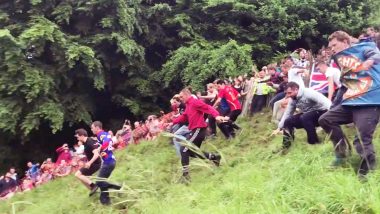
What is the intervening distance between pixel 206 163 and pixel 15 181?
794 cm

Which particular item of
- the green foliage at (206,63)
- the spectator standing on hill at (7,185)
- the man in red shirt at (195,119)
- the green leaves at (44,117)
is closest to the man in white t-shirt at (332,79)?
the man in red shirt at (195,119)

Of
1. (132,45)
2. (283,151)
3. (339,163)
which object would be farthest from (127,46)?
(339,163)

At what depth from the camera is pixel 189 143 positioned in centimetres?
716

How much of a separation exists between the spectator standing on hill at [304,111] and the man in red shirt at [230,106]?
2931 millimetres

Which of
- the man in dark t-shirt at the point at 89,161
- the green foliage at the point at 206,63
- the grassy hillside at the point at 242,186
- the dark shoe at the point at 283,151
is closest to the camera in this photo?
the grassy hillside at the point at 242,186

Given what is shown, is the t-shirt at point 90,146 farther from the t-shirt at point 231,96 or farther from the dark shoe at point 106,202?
the t-shirt at point 231,96

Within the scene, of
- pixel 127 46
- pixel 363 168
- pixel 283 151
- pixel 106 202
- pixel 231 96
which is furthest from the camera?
pixel 127 46

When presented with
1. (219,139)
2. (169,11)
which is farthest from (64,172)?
(169,11)

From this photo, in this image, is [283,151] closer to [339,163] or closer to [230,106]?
[339,163]

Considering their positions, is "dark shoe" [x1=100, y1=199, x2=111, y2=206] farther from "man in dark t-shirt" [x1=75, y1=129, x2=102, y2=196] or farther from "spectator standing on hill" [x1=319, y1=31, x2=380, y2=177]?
"spectator standing on hill" [x1=319, y1=31, x2=380, y2=177]

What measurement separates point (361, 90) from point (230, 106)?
5542 millimetres

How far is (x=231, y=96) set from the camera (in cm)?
1046

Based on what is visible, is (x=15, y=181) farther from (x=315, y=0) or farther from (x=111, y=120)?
(x=315, y=0)

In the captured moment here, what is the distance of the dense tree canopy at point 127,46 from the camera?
14883 mm
